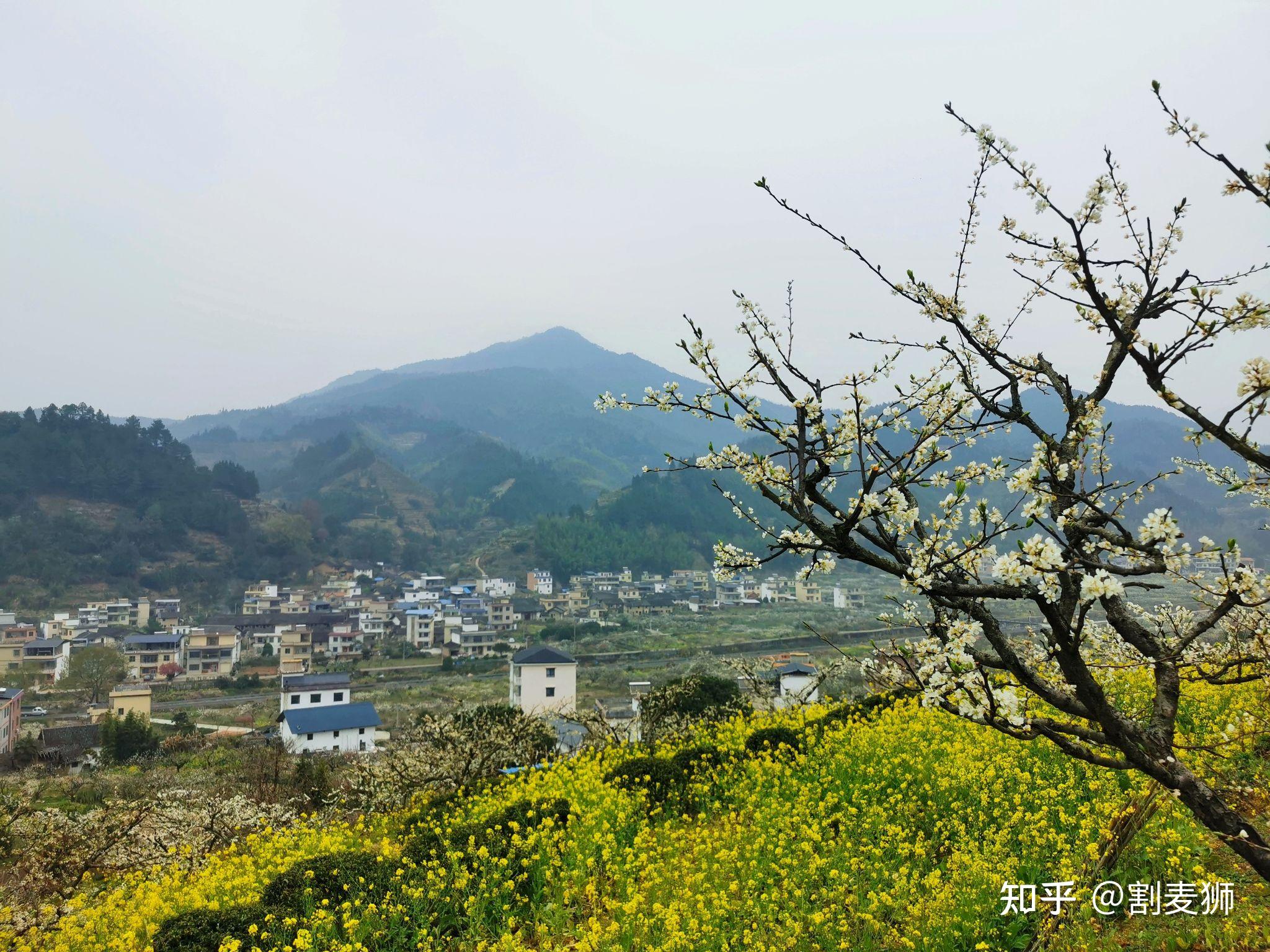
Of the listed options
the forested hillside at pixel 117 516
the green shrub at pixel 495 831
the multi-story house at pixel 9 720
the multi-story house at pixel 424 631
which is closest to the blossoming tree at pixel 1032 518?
the green shrub at pixel 495 831

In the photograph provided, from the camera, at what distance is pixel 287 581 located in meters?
102

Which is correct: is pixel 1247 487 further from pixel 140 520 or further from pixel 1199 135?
pixel 140 520

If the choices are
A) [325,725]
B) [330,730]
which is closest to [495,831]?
[330,730]

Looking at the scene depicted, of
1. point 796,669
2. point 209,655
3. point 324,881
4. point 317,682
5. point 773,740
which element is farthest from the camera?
point 209,655

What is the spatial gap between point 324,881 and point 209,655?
65974 millimetres

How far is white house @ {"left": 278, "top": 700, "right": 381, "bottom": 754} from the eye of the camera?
119ft

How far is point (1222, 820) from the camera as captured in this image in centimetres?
262

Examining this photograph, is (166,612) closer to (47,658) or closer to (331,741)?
(47,658)

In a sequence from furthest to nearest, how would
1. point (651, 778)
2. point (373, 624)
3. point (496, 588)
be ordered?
point (496, 588)
point (373, 624)
point (651, 778)

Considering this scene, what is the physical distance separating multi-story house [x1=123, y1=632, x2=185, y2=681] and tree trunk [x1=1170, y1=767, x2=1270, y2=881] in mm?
68771

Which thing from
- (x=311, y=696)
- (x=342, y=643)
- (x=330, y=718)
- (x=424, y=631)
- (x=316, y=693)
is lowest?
(x=342, y=643)

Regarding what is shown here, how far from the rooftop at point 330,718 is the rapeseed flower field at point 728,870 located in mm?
31433

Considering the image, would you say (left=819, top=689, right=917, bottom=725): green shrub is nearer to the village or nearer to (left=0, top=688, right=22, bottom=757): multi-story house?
the village

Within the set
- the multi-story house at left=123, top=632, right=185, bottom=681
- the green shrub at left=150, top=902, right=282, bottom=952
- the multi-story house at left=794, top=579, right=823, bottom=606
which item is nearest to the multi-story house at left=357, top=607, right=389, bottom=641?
the multi-story house at left=123, top=632, right=185, bottom=681
